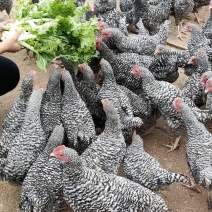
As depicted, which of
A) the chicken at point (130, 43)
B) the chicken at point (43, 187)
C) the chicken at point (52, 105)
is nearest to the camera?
the chicken at point (43, 187)

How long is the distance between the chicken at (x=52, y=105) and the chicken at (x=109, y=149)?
1.78 feet

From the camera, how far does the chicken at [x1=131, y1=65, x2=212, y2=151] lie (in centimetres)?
397

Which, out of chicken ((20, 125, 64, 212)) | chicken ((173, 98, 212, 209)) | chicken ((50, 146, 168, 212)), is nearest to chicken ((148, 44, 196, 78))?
chicken ((173, 98, 212, 209))

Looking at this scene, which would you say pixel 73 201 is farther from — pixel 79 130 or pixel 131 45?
pixel 131 45

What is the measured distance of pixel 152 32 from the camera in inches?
226

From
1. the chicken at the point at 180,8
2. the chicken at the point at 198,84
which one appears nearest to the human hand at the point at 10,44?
the chicken at the point at 198,84

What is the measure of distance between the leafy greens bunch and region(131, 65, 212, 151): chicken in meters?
0.77

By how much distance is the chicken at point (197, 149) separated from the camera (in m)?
3.19

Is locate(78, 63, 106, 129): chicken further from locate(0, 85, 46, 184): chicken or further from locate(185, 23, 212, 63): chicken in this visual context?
locate(185, 23, 212, 63): chicken

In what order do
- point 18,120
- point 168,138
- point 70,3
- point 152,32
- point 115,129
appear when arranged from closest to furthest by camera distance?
point 115,129, point 18,120, point 168,138, point 70,3, point 152,32

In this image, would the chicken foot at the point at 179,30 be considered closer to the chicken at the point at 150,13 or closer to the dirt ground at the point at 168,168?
the chicken at the point at 150,13

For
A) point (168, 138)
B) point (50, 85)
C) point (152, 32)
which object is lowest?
point (168, 138)

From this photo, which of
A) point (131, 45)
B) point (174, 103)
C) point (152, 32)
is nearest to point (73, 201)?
point (174, 103)

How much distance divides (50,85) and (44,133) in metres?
0.58
